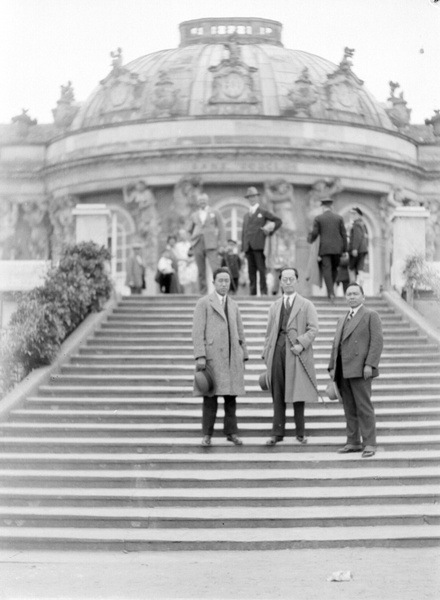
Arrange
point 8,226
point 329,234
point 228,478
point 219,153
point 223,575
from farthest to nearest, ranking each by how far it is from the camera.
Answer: point 8,226
point 219,153
point 329,234
point 228,478
point 223,575

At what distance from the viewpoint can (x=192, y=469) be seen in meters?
12.2

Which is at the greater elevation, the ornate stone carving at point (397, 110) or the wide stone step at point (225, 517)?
the ornate stone carving at point (397, 110)

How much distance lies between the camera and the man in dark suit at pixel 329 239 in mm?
18375

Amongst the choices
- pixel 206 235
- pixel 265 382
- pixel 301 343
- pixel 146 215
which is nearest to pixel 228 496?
pixel 265 382

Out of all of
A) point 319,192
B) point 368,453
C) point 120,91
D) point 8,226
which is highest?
point 120,91

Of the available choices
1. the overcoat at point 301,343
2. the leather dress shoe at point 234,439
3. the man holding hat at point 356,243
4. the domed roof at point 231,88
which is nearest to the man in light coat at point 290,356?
the overcoat at point 301,343

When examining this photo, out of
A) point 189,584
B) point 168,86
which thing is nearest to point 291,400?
point 189,584

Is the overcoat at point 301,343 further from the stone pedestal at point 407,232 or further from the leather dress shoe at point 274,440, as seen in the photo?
the stone pedestal at point 407,232

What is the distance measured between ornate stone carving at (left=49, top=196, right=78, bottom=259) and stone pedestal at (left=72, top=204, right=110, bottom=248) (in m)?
11.9

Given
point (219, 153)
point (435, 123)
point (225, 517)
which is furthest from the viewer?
point (435, 123)

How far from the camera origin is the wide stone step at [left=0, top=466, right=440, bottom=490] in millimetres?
11672

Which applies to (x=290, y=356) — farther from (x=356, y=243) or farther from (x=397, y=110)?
(x=397, y=110)

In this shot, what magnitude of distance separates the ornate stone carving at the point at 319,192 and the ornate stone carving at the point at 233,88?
8.31 feet

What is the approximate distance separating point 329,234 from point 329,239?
71mm
